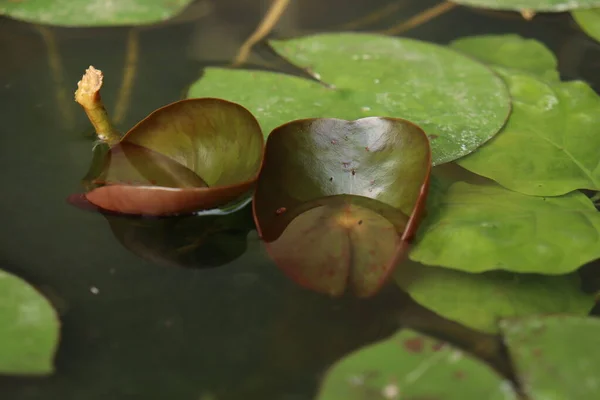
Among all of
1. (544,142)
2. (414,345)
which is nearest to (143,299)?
(414,345)

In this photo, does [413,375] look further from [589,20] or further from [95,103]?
[589,20]

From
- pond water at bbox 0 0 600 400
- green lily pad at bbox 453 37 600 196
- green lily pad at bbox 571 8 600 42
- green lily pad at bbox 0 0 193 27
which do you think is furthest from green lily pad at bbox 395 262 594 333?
green lily pad at bbox 0 0 193 27

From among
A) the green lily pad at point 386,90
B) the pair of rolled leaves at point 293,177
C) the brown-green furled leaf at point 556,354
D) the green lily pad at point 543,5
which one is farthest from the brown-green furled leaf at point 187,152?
the green lily pad at point 543,5

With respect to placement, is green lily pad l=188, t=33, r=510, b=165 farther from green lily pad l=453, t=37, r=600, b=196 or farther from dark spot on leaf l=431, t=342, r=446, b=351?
dark spot on leaf l=431, t=342, r=446, b=351

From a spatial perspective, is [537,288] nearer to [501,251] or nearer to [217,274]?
[501,251]

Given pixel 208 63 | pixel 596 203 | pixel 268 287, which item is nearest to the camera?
pixel 268 287

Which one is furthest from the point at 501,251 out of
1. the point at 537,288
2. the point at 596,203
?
the point at 596,203
